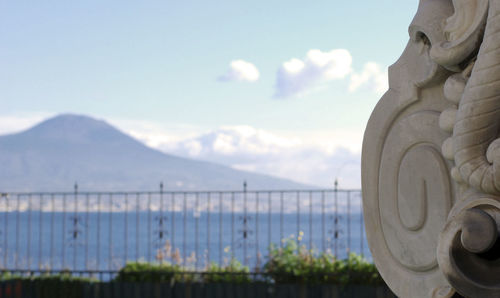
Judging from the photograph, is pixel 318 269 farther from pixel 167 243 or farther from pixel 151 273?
pixel 167 243

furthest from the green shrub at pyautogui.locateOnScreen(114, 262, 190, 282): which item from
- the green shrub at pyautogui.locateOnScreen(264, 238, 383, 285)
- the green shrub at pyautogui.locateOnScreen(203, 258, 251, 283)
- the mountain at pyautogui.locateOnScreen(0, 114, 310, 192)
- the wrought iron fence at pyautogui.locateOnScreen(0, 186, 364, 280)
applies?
the mountain at pyautogui.locateOnScreen(0, 114, 310, 192)

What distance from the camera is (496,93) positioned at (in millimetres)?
2812

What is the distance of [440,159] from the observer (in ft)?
10.5

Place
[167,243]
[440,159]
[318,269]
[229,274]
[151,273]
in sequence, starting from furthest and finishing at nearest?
[167,243]
[151,273]
[229,274]
[318,269]
[440,159]

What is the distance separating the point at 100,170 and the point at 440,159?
179m

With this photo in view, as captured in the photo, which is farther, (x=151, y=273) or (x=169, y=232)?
(x=169, y=232)

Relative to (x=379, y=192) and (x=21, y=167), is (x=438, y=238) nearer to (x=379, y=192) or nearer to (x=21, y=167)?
(x=379, y=192)

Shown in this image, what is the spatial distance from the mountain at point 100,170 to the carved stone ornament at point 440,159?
128715 millimetres

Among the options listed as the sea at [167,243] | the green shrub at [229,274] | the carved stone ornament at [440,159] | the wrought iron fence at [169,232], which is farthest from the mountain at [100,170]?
the carved stone ornament at [440,159]

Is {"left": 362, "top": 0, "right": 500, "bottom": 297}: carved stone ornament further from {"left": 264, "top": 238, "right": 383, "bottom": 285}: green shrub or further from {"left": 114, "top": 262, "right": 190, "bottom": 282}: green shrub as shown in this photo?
{"left": 114, "top": 262, "right": 190, "bottom": 282}: green shrub

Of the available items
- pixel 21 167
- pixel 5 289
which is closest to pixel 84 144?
pixel 21 167

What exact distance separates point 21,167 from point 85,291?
161944 millimetres

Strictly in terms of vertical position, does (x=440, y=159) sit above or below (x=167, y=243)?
above

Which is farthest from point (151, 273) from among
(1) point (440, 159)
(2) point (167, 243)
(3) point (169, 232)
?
(3) point (169, 232)
